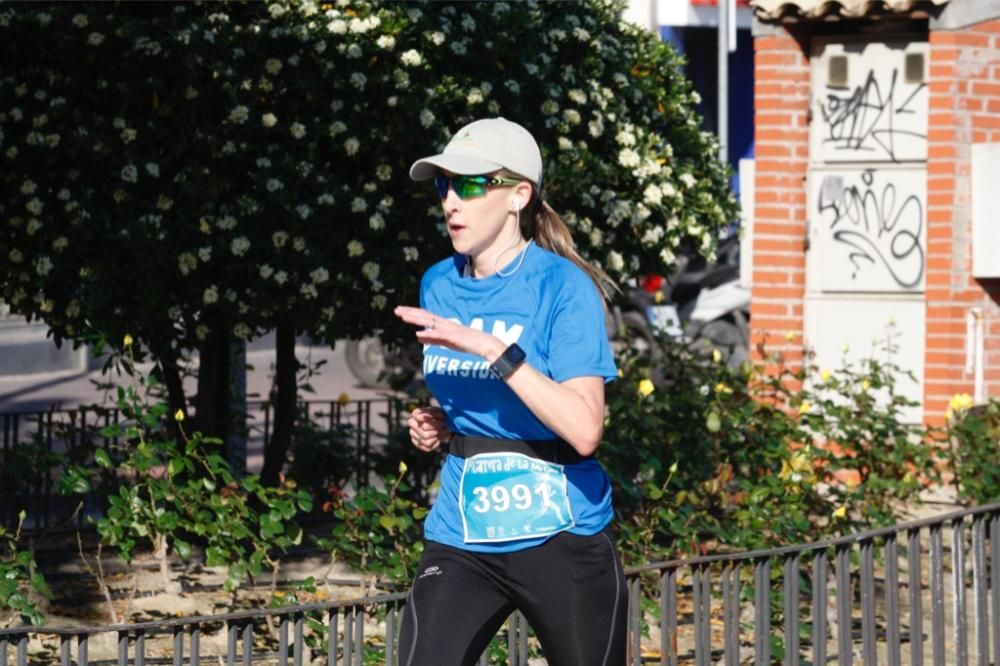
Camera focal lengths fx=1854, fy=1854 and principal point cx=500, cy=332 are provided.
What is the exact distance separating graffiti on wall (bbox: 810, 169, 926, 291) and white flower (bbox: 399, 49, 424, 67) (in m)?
4.01

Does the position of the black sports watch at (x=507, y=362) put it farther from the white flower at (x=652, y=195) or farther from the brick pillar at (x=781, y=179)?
the brick pillar at (x=781, y=179)

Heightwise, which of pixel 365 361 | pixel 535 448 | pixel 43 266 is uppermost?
pixel 43 266

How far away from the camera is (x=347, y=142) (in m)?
7.48

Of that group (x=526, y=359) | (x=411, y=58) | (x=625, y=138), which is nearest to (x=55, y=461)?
(x=411, y=58)

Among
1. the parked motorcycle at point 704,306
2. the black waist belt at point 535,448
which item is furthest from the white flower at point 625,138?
the parked motorcycle at point 704,306

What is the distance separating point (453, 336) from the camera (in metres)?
3.83

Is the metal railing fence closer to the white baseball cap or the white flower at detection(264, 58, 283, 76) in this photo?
the white flower at detection(264, 58, 283, 76)

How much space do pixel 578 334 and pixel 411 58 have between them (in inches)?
145

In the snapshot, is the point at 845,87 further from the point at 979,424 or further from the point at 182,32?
the point at 182,32

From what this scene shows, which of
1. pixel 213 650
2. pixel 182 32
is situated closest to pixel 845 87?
pixel 182 32

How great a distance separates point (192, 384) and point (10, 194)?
10558 mm

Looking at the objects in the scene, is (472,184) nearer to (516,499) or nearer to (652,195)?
(516,499)

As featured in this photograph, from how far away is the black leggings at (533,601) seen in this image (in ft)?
13.8

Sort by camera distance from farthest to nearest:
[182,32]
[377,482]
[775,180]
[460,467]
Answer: [775,180] → [377,482] → [182,32] → [460,467]
